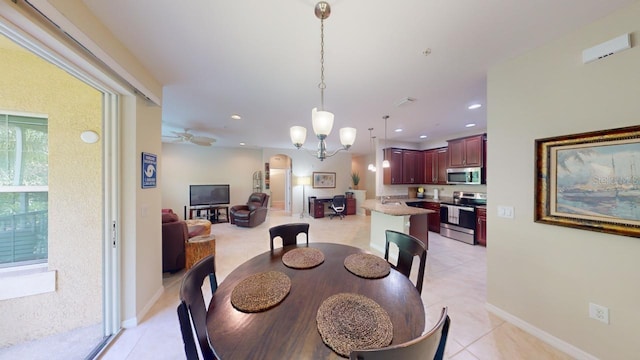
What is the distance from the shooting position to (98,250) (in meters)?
1.86

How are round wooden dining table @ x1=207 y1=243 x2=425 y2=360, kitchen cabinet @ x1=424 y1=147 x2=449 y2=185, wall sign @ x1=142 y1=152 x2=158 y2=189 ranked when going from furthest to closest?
1. kitchen cabinet @ x1=424 y1=147 x2=449 y2=185
2. wall sign @ x1=142 y1=152 x2=158 y2=189
3. round wooden dining table @ x1=207 y1=243 x2=425 y2=360

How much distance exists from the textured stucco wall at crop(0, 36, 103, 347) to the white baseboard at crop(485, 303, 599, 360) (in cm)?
390

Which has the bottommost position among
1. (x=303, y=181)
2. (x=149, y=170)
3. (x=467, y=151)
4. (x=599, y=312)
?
(x=599, y=312)

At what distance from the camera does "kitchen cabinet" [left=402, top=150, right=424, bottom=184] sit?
5539mm

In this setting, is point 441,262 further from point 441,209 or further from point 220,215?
point 220,215

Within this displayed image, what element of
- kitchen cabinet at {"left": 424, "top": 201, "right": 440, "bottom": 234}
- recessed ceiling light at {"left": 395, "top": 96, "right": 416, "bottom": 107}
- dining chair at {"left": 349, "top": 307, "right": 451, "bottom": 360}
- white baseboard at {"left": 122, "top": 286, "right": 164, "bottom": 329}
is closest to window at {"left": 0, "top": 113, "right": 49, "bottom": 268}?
white baseboard at {"left": 122, "top": 286, "right": 164, "bottom": 329}

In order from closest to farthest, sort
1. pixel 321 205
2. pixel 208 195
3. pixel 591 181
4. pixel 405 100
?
pixel 591 181
pixel 405 100
pixel 208 195
pixel 321 205

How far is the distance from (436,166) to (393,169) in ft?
3.64

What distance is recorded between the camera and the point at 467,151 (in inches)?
Result: 174

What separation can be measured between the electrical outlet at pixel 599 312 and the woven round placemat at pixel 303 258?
2.07 m

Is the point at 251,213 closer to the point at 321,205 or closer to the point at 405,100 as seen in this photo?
the point at 321,205

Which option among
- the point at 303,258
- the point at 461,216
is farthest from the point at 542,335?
the point at 461,216

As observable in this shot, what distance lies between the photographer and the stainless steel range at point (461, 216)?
13.7 feet

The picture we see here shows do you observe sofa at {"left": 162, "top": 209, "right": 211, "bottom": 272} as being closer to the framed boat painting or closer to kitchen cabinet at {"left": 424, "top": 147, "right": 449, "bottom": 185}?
the framed boat painting
